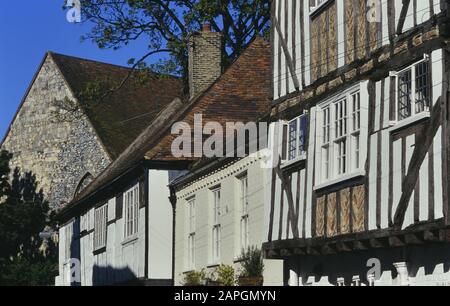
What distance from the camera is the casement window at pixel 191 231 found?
81.4ft

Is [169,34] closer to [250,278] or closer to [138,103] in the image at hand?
[138,103]

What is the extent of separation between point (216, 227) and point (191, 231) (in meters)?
Answer: 1.76

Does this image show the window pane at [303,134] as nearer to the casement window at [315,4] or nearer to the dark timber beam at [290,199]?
the dark timber beam at [290,199]

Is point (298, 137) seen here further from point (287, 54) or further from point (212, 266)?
point (212, 266)

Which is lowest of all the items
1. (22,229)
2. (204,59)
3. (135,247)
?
(135,247)

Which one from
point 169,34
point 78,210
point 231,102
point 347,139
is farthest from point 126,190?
point 347,139

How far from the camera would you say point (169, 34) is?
36.9 metres

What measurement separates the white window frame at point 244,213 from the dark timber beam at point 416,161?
6240 mm

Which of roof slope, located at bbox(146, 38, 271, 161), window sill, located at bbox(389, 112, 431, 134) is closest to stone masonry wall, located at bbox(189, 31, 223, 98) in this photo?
roof slope, located at bbox(146, 38, 271, 161)

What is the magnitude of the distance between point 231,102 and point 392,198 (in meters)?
Result: 11.8

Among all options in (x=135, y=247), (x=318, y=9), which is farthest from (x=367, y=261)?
(x=135, y=247)

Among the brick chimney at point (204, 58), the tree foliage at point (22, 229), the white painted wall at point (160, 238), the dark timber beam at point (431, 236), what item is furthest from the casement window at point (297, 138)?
the tree foliage at point (22, 229)

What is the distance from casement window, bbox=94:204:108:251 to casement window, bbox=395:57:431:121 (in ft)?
53.0

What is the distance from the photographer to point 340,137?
17750mm
